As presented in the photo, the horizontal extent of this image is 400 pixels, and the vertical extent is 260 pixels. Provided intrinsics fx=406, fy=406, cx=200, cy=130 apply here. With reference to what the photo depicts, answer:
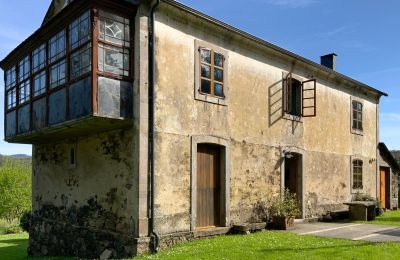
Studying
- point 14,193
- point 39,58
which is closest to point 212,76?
point 39,58

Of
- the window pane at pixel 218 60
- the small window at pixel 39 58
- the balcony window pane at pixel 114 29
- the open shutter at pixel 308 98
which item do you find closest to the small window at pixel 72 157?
the small window at pixel 39 58

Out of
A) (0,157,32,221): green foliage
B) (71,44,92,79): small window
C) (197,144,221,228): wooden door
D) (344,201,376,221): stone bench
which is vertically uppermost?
(71,44,92,79): small window

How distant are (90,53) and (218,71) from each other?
411cm

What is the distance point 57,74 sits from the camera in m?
11.2

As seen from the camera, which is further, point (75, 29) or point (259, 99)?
point (259, 99)

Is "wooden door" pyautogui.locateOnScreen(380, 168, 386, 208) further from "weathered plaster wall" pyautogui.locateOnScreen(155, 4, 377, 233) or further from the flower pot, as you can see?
the flower pot

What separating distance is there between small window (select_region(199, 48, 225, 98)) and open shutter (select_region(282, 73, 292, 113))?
345cm

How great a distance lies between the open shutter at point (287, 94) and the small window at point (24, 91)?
8.72 metres

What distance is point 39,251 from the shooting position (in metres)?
14.8

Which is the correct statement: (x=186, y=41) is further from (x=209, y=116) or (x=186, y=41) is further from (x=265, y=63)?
(x=265, y=63)

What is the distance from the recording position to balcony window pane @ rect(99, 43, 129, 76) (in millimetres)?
9828

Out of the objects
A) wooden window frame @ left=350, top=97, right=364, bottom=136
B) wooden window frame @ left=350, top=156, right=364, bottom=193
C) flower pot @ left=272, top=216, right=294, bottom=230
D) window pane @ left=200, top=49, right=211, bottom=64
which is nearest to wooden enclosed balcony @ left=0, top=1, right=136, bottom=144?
window pane @ left=200, top=49, right=211, bottom=64

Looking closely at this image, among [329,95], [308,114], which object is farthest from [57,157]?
[329,95]

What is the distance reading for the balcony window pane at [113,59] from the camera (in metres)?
9.83
